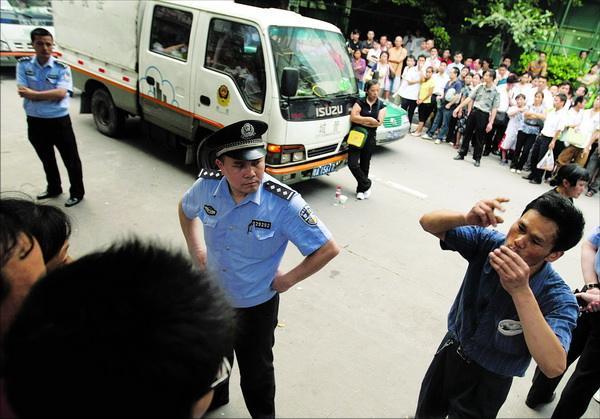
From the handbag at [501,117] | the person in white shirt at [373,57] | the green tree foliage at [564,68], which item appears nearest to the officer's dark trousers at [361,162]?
the handbag at [501,117]

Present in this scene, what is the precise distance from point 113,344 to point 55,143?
484 cm

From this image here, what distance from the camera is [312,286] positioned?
13.2ft

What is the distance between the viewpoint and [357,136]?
579 cm

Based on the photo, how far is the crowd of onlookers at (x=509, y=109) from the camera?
8.02 metres

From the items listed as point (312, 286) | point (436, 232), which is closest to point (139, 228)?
point (312, 286)

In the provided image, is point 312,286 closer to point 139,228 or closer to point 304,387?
point 304,387

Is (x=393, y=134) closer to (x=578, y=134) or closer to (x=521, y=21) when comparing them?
(x=578, y=134)

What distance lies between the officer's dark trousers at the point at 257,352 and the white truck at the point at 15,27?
34.3 feet

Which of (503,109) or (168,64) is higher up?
(168,64)

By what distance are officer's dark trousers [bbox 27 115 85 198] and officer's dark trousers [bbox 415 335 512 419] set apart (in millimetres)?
4348

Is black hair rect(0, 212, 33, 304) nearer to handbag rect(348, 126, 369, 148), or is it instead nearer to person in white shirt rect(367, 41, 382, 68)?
handbag rect(348, 126, 369, 148)

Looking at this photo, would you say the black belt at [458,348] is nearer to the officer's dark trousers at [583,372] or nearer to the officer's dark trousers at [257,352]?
the officer's dark trousers at [257,352]

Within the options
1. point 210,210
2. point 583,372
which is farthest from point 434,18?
point 210,210

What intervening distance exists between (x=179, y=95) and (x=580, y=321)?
5095 mm
